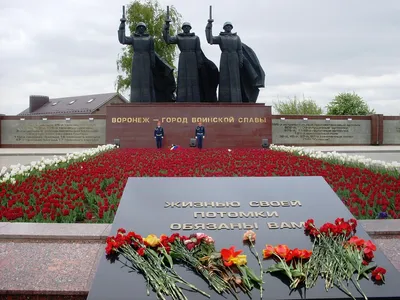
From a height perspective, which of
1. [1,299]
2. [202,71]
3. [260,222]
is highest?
[202,71]

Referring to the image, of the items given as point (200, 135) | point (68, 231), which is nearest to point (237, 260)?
point (68, 231)

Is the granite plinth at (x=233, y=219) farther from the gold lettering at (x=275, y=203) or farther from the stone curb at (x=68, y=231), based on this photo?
the stone curb at (x=68, y=231)

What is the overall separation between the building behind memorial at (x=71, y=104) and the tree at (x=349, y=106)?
71.2 feet

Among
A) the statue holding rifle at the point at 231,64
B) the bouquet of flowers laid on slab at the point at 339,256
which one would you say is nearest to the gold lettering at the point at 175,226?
the bouquet of flowers laid on slab at the point at 339,256

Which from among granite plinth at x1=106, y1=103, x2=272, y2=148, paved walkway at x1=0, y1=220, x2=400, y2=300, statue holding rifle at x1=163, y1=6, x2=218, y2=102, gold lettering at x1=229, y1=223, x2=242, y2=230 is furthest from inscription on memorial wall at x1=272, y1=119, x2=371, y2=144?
gold lettering at x1=229, y1=223, x2=242, y2=230

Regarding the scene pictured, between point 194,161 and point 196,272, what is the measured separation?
633 centimetres

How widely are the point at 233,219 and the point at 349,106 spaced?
31479mm

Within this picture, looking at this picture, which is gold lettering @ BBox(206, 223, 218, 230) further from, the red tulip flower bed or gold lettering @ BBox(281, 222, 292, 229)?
the red tulip flower bed

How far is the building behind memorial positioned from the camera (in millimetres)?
45875

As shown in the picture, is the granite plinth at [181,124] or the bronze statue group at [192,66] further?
the bronze statue group at [192,66]

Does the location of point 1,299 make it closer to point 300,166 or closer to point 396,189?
point 396,189

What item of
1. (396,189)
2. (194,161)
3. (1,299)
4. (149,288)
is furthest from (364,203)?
(194,161)

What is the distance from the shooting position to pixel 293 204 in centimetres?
305

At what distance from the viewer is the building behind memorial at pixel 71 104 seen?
45875mm
